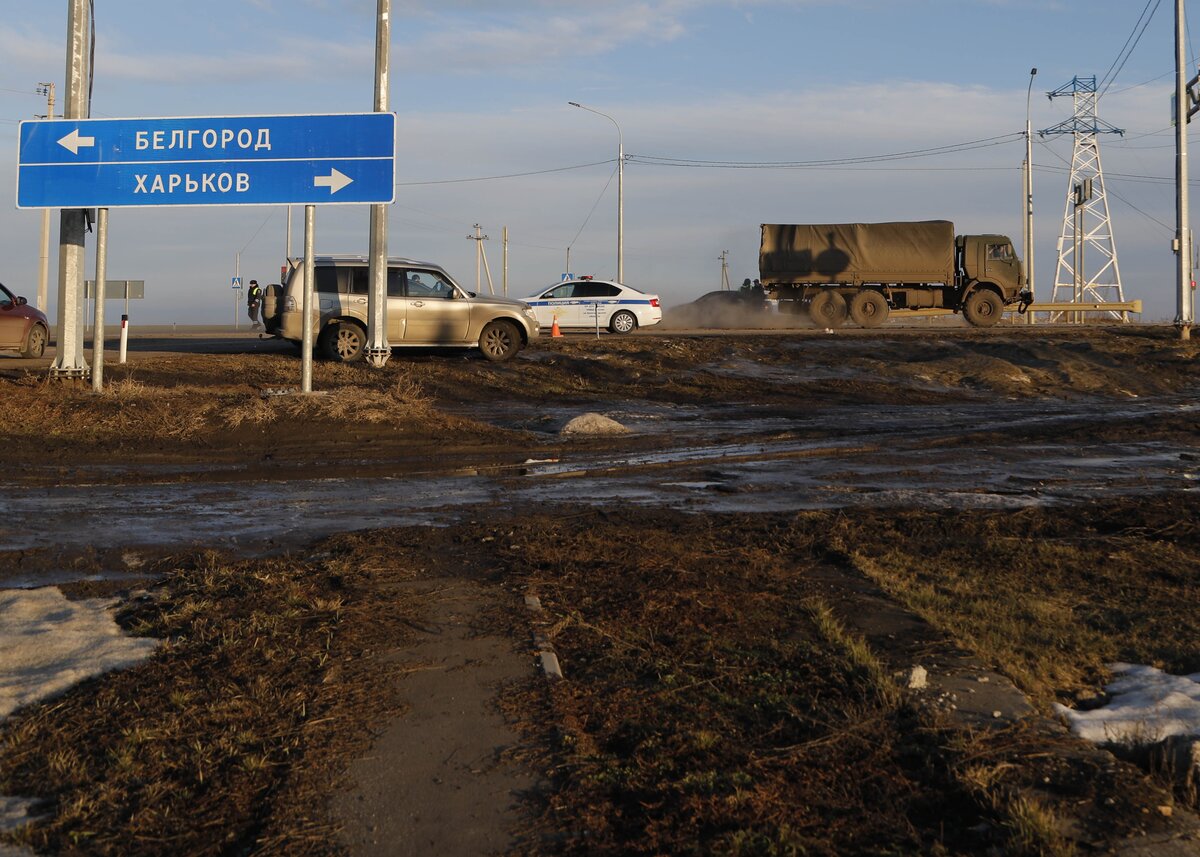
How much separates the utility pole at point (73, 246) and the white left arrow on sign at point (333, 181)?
147 inches

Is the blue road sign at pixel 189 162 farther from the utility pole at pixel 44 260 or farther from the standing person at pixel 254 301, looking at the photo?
the utility pole at pixel 44 260

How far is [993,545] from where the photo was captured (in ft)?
25.3

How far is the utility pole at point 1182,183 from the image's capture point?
27.3 meters

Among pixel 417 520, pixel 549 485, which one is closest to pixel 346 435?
pixel 549 485

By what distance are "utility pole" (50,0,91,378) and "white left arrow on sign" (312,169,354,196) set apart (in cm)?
374

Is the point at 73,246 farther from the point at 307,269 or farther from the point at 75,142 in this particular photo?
the point at 307,269

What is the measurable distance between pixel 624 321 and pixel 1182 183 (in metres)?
14.5

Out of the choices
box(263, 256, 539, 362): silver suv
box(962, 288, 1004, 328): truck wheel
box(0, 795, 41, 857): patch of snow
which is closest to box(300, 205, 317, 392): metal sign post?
box(263, 256, 539, 362): silver suv

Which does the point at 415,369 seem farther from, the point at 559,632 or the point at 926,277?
the point at 926,277

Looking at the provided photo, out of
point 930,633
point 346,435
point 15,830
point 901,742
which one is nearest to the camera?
point 15,830

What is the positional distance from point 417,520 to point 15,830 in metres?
5.53

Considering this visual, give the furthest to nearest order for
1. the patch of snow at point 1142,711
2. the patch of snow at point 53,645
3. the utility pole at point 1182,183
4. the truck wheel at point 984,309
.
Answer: the truck wheel at point 984,309, the utility pole at point 1182,183, the patch of snow at point 53,645, the patch of snow at point 1142,711

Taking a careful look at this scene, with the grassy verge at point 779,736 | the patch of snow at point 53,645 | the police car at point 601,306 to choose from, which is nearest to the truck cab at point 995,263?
the police car at point 601,306

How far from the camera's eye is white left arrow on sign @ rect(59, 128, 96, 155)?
15.7m
